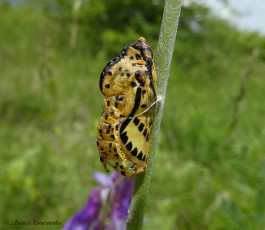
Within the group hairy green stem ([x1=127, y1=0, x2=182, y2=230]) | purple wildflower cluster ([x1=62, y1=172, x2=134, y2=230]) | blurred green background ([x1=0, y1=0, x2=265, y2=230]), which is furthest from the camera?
blurred green background ([x1=0, y1=0, x2=265, y2=230])

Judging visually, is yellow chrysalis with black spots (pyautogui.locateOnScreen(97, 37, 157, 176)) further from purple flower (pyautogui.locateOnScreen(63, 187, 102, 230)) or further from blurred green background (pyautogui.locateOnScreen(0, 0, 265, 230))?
blurred green background (pyautogui.locateOnScreen(0, 0, 265, 230))

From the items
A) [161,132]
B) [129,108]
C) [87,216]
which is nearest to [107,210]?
[87,216]

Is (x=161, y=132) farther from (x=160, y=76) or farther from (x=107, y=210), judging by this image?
(x=160, y=76)

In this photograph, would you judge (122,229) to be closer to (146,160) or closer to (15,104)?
(146,160)

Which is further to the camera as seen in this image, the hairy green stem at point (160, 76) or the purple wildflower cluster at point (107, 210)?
the purple wildflower cluster at point (107, 210)

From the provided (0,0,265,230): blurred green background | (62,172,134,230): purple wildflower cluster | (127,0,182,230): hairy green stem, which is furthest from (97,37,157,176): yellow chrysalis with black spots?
(0,0,265,230): blurred green background

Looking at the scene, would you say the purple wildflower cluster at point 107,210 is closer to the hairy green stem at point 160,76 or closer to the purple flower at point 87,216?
the purple flower at point 87,216

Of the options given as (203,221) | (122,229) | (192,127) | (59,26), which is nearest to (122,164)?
(122,229)

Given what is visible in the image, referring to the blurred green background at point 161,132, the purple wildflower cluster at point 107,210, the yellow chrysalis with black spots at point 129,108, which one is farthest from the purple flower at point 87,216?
the blurred green background at point 161,132
